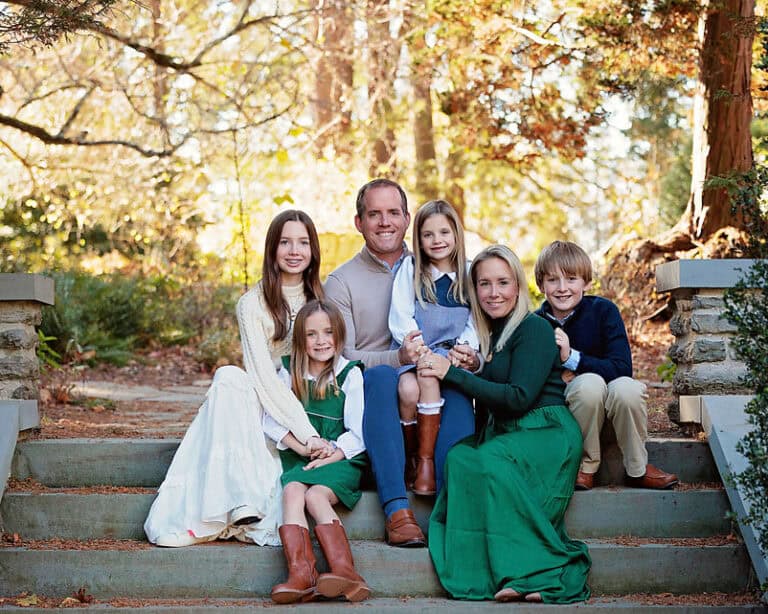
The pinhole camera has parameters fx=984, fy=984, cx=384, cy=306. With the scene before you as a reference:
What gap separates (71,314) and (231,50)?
20.4 feet

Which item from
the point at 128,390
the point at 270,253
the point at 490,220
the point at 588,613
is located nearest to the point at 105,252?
the point at 490,220

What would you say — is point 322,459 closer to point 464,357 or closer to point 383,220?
point 464,357

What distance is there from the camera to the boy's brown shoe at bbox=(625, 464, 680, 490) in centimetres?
405

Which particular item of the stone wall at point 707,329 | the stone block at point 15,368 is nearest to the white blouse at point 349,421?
the stone block at point 15,368

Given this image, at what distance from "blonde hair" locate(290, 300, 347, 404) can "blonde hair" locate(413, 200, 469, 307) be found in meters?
0.40

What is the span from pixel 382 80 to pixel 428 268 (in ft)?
22.3

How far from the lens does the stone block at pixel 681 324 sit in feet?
14.5

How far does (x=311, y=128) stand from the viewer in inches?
444

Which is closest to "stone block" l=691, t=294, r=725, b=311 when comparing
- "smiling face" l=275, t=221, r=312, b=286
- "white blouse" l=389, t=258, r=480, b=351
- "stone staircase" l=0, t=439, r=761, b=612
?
"stone staircase" l=0, t=439, r=761, b=612

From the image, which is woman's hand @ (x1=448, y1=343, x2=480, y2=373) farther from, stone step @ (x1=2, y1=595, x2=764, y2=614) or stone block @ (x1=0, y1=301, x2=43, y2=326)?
stone block @ (x1=0, y1=301, x2=43, y2=326)

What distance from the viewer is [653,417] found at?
17.3ft

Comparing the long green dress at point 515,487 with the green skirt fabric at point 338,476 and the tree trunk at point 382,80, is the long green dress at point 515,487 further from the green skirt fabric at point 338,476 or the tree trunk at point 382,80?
the tree trunk at point 382,80

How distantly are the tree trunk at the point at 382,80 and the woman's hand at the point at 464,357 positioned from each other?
523 centimetres

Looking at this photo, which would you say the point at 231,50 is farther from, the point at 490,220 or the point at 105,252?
the point at 490,220
